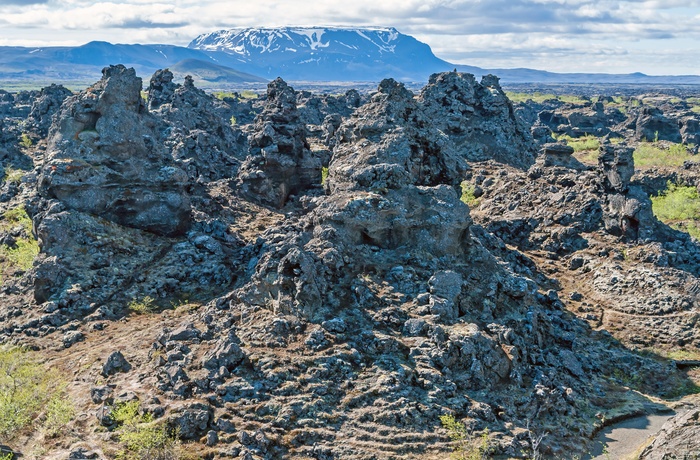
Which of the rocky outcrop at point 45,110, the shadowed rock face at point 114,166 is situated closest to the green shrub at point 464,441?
the shadowed rock face at point 114,166

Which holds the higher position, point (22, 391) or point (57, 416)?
point (57, 416)

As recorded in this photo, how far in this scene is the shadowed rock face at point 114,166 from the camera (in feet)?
153

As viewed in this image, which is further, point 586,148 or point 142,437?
point 586,148

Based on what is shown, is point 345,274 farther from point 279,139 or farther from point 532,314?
point 279,139

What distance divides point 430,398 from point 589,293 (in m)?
22.5

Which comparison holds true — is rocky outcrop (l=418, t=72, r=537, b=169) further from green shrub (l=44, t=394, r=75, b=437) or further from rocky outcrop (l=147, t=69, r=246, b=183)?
green shrub (l=44, t=394, r=75, b=437)

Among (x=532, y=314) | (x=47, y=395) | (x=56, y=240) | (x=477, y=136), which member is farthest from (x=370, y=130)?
(x=477, y=136)

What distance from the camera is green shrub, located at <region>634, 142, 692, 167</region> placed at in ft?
321

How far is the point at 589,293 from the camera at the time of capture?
4850 cm

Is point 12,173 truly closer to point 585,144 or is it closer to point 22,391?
point 22,391

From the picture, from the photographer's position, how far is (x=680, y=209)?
2709 inches

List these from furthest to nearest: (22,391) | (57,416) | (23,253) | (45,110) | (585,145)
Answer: (585,145)
(45,110)
(23,253)
(22,391)
(57,416)

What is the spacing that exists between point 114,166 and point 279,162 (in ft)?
64.7

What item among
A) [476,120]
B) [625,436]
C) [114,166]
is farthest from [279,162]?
[625,436]
